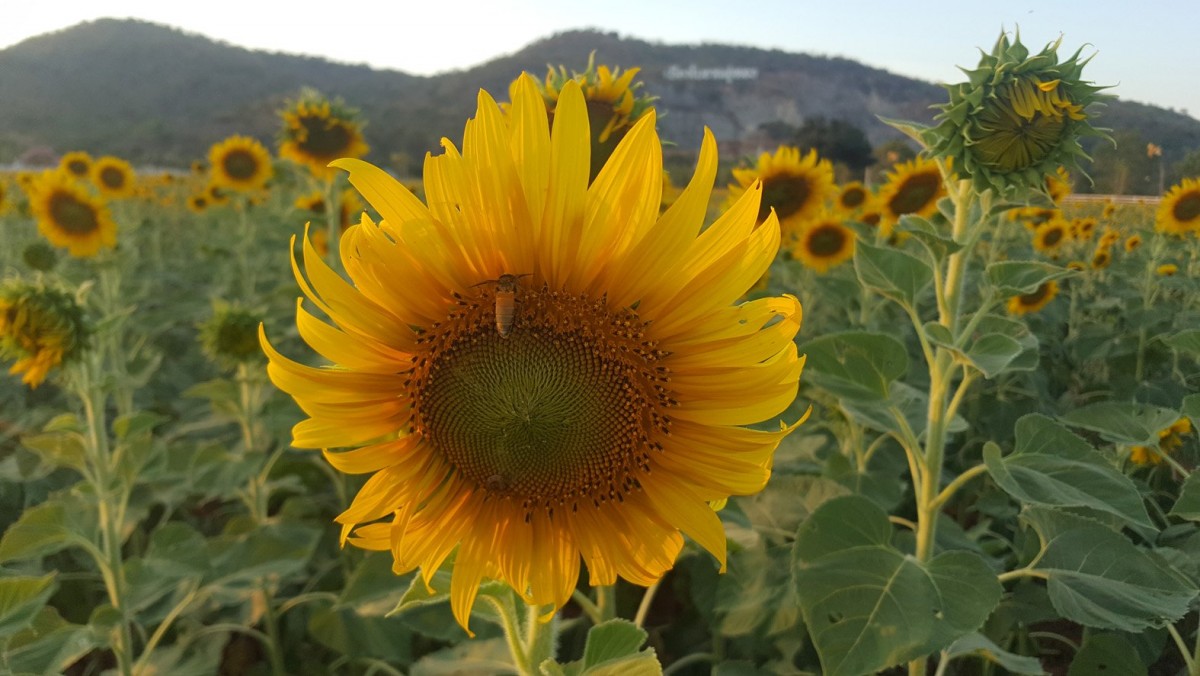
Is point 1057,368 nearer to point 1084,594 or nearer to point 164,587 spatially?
point 1084,594

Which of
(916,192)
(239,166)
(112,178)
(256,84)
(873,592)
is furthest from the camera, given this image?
(256,84)

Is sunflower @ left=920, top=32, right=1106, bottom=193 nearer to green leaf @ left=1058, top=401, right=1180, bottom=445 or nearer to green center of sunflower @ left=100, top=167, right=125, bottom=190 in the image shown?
green leaf @ left=1058, top=401, right=1180, bottom=445

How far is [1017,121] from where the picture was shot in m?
1.69

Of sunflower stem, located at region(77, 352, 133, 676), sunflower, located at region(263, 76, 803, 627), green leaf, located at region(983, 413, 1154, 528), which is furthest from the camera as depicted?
sunflower stem, located at region(77, 352, 133, 676)

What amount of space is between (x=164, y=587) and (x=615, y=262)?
2253mm

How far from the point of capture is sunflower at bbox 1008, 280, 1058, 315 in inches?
185


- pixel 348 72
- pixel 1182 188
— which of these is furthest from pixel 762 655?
pixel 348 72

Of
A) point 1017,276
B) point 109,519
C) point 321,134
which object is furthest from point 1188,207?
point 109,519

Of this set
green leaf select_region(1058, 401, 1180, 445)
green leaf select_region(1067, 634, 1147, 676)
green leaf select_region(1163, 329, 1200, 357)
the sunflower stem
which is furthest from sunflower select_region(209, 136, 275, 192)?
green leaf select_region(1067, 634, 1147, 676)

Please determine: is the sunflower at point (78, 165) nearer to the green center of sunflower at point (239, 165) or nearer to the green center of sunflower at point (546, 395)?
the green center of sunflower at point (239, 165)

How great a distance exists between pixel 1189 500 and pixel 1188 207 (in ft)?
18.6

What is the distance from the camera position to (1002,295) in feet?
5.76

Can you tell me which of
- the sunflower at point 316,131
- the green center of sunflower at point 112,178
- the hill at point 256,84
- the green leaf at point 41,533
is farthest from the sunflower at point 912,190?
the hill at point 256,84

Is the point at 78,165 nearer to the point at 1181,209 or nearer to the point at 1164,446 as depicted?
the point at 1164,446
